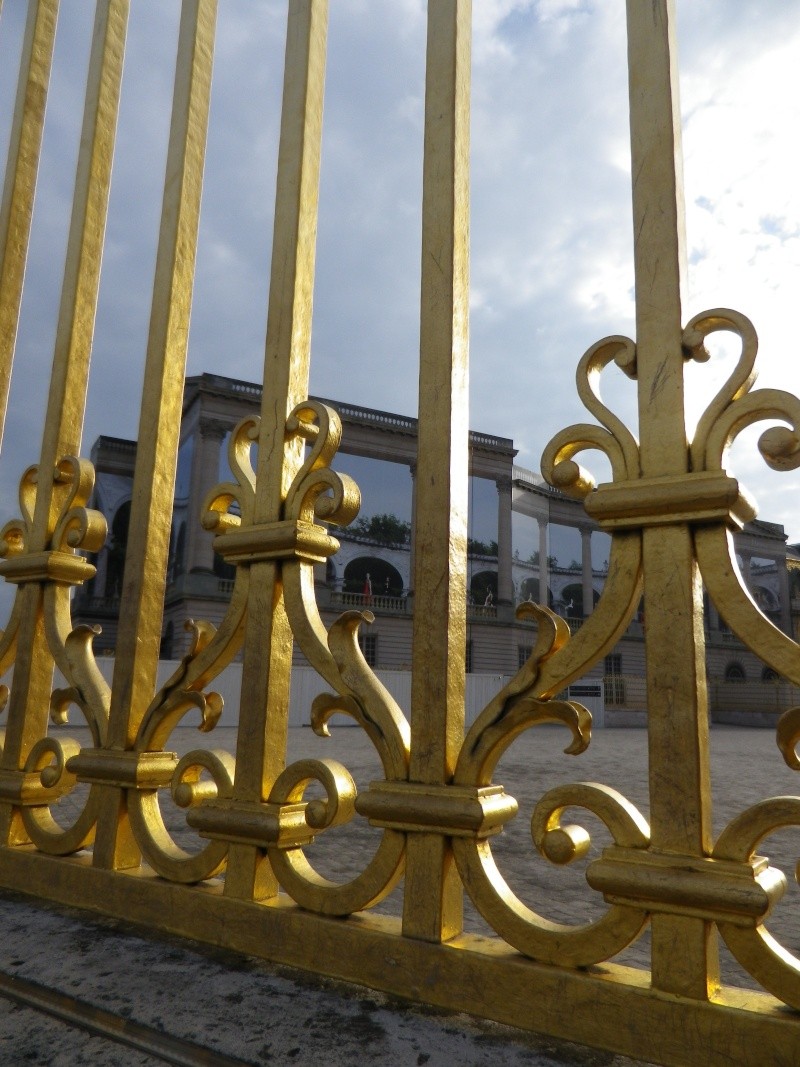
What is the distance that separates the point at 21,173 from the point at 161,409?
104 cm

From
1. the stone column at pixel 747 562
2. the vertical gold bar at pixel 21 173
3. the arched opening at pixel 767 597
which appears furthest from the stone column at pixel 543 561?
the vertical gold bar at pixel 21 173

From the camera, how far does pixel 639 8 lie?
1.08 m

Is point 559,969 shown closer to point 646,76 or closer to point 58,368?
point 646,76

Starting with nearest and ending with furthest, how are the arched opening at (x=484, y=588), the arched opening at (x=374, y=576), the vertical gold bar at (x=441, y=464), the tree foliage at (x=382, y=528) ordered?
the vertical gold bar at (x=441, y=464) < the arched opening at (x=374, y=576) < the tree foliage at (x=382, y=528) < the arched opening at (x=484, y=588)

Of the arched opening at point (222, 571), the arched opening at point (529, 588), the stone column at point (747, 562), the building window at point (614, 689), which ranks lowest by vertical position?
the building window at point (614, 689)

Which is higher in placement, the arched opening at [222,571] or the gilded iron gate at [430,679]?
the arched opening at [222,571]

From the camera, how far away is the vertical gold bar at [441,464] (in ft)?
3.25

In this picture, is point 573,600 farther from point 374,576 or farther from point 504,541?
point 374,576

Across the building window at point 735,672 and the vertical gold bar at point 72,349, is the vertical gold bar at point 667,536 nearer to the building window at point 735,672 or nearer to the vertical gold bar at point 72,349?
the vertical gold bar at point 72,349

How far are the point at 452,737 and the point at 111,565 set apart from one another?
34626mm

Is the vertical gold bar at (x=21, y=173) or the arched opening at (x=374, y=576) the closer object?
the vertical gold bar at (x=21, y=173)

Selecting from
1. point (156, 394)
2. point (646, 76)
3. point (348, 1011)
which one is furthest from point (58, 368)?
point (348, 1011)

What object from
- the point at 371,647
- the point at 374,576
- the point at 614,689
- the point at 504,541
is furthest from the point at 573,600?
the point at 371,647

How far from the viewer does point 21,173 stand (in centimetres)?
205
